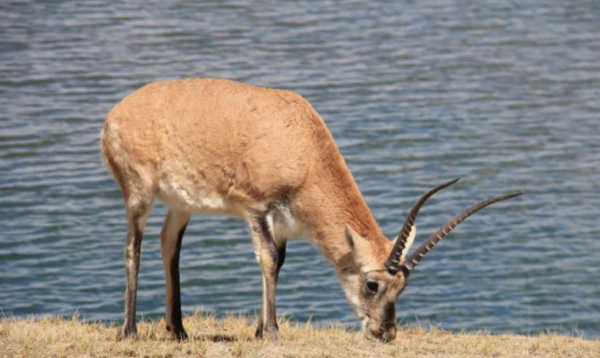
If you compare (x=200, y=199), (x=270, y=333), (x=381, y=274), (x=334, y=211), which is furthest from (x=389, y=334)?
(x=200, y=199)

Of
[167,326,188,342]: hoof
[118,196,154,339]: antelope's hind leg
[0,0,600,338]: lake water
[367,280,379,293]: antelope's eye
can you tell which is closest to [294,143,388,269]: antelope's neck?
[367,280,379,293]: antelope's eye

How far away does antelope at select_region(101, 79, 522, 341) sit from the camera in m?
11.1

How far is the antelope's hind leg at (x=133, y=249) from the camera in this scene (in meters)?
11.4

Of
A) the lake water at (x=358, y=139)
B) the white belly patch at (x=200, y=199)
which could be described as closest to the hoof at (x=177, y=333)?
the white belly patch at (x=200, y=199)

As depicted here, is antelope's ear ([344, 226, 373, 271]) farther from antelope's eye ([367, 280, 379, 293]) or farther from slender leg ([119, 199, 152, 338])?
slender leg ([119, 199, 152, 338])

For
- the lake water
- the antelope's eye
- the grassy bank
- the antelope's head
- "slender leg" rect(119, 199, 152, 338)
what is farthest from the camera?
the lake water

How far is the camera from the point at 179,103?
11.6 m

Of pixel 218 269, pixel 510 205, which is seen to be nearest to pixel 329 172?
pixel 218 269

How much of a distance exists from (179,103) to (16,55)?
703 inches

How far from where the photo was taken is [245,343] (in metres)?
11.1

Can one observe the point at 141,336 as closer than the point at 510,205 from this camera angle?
Yes

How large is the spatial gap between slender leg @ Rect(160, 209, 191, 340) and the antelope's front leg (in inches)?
38.3

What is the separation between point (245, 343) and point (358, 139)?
41.6ft

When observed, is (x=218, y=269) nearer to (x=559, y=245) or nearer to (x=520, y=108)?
(x=559, y=245)
